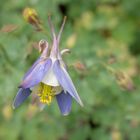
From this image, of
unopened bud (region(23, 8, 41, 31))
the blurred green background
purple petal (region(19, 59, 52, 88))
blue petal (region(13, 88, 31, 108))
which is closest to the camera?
purple petal (region(19, 59, 52, 88))

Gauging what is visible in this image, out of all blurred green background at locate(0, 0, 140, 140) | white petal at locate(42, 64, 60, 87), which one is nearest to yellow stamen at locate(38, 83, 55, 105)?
white petal at locate(42, 64, 60, 87)

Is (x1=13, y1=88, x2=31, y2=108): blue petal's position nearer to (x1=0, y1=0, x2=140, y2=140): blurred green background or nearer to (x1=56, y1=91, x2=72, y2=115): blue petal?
(x1=56, y1=91, x2=72, y2=115): blue petal

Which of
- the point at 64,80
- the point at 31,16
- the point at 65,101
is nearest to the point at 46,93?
the point at 65,101

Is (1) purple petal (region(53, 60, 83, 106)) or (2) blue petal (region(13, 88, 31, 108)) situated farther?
(2) blue petal (region(13, 88, 31, 108))

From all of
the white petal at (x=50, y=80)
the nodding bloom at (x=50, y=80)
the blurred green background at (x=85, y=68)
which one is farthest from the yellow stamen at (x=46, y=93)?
the blurred green background at (x=85, y=68)

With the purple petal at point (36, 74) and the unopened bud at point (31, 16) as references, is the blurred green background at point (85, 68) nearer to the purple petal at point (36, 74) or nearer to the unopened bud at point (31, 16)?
the unopened bud at point (31, 16)

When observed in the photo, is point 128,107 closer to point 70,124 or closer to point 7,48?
point 70,124

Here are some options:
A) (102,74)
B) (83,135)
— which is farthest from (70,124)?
(102,74)
